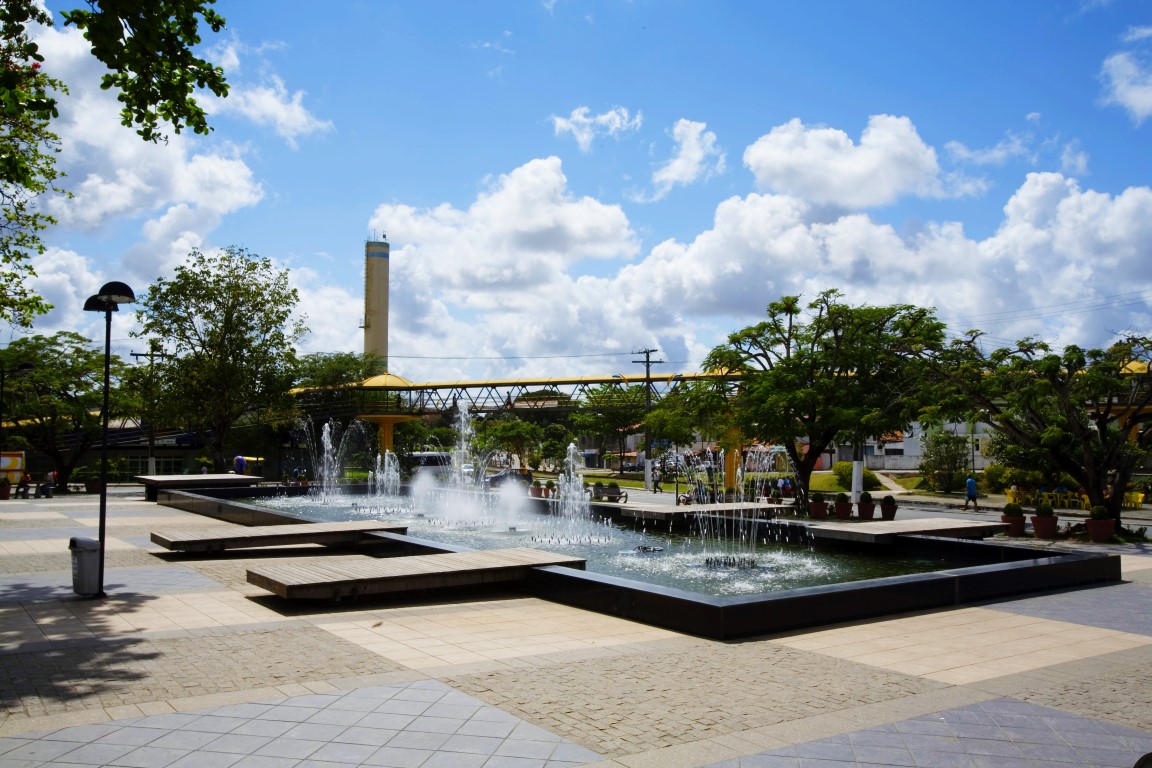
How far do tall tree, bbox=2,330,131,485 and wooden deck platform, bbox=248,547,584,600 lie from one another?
1185 inches

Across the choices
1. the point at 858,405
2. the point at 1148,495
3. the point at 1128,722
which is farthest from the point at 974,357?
the point at 1148,495

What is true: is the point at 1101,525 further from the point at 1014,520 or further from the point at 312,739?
the point at 312,739

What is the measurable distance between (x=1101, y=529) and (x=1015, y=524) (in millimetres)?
1635

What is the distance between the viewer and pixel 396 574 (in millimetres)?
9844

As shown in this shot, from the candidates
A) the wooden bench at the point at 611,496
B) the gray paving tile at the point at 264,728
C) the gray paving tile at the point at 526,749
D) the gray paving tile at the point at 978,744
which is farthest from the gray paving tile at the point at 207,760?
the wooden bench at the point at 611,496

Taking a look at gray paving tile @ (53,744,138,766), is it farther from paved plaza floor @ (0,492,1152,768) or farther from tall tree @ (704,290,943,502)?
tall tree @ (704,290,943,502)

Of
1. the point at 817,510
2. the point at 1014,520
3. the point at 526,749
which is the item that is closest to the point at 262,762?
the point at 526,749

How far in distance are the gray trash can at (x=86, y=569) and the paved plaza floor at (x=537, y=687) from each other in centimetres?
20

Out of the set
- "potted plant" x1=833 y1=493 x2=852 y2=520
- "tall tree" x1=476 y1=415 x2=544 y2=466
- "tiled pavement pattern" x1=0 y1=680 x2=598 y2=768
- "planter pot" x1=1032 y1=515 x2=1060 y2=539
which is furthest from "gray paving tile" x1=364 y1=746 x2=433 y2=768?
"tall tree" x1=476 y1=415 x2=544 y2=466

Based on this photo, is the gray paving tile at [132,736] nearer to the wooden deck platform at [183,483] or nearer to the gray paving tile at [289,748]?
the gray paving tile at [289,748]


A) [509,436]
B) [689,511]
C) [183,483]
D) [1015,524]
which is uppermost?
[509,436]

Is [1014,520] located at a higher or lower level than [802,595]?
lower

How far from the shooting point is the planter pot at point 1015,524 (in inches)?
746

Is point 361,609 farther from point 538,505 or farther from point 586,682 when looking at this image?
point 538,505
